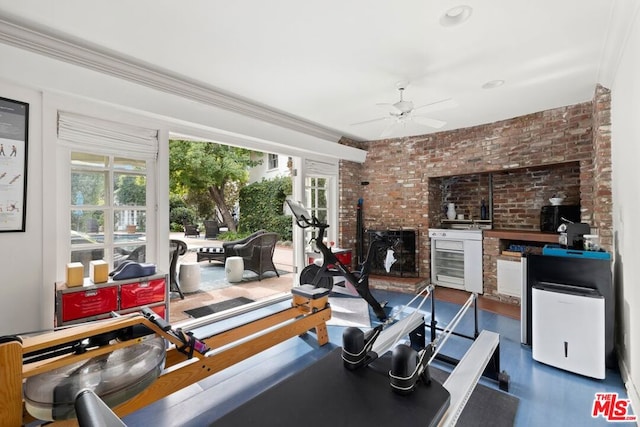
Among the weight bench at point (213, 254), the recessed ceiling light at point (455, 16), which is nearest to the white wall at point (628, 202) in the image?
the recessed ceiling light at point (455, 16)

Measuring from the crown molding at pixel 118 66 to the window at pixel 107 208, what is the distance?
0.90 m

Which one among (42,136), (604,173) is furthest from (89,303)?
(604,173)

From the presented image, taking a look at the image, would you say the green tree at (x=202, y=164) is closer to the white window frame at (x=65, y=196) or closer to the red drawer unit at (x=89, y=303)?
the white window frame at (x=65, y=196)

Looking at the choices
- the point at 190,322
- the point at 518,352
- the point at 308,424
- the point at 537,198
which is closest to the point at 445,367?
the point at 518,352

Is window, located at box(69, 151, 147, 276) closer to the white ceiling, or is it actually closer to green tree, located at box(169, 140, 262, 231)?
the white ceiling

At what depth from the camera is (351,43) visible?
2.56 meters

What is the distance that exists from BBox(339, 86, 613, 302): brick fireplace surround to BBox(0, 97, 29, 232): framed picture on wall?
4.43 meters

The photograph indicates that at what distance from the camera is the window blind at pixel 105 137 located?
288 centimetres

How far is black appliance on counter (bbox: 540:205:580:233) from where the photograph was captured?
4477mm

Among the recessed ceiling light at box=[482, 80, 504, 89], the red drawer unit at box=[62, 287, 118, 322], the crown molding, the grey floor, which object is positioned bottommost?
the grey floor

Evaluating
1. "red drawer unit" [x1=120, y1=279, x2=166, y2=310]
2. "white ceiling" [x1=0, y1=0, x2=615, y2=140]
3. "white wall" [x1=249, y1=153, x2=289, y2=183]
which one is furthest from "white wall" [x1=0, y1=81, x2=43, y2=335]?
"white wall" [x1=249, y1=153, x2=289, y2=183]

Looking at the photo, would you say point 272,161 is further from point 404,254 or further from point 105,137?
point 105,137

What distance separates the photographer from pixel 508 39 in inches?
98.2

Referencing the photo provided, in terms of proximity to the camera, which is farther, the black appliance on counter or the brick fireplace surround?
the black appliance on counter
